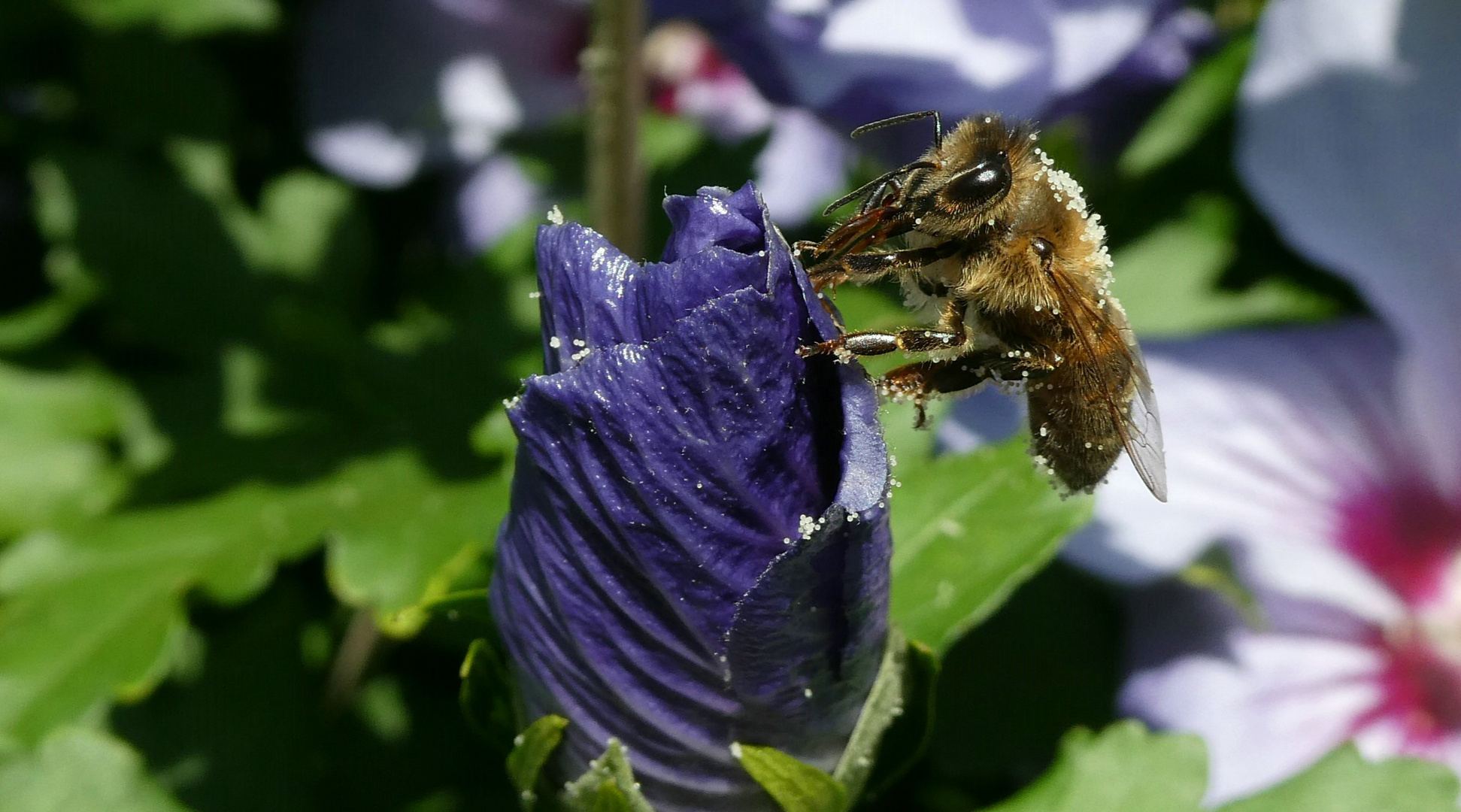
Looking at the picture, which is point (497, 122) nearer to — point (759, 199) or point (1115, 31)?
point (1115, 31)

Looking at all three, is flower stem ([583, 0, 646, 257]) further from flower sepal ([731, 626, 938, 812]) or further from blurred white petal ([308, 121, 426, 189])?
flower sepal ([731, 626, 938, 812])

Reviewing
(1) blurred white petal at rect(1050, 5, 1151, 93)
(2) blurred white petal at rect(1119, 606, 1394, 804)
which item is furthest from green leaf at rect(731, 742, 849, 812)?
(1) blurred white petal at rect(1050, 5, 1151, 93)

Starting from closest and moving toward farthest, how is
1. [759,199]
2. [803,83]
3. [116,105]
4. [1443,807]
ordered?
[759,199], [1443,807], [803,83], [116,105]

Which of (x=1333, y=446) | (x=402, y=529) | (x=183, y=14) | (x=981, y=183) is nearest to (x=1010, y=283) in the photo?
(x=981, y=183)

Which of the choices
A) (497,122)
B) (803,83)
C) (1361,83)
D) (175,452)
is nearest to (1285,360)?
(1361,83)

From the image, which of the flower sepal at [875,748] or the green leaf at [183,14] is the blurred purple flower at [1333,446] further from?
the green leaf at [183,14]

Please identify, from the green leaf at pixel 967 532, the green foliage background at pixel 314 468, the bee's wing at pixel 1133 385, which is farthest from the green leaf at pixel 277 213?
the bee's wing at pixel 1133 385
